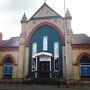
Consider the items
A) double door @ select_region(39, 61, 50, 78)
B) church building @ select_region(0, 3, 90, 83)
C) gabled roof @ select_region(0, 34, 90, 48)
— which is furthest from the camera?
gabled roof @ select_region(0, 34, 90, 48)

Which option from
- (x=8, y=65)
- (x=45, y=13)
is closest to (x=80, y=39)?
(x=45, y=13)

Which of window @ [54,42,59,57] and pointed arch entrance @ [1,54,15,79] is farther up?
window @ [54,42,59,57]

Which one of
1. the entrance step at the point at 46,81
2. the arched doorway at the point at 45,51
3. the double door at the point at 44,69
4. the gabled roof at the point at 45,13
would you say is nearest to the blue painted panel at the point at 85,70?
the arched doorway at the point at 45,51

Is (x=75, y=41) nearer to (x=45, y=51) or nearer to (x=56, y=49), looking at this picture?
(x=56, y=49)

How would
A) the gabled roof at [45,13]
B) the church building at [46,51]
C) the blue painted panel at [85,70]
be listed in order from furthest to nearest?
the gabled roof at [45,13] → the church building at [46,51] → the blue painted panel at [85,70]

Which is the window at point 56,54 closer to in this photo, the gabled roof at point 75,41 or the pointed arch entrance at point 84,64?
the gabled roof at point 75,41

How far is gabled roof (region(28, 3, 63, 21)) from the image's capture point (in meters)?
34.2

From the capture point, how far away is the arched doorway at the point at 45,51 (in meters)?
32.4

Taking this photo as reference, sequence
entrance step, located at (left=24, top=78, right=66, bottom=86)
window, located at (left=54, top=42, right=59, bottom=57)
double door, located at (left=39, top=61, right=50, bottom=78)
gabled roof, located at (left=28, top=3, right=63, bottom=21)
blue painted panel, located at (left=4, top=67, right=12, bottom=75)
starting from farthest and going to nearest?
blue painted panel, located at (left=4, top=67, right=12, bottom=75) < gabled roof, located at (left=28, top=3, right=63, bottom=21) < window, located at (left=54, top=42, right=59, bottom=57) < double door, located at (left=39, top=61, right=50, bottom=78) < entrance step, located at (left=24, top=78, right=66, bottom=86)

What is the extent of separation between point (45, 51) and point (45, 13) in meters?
6.48

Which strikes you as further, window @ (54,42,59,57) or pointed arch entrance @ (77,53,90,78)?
window @ (54,42,59,57)

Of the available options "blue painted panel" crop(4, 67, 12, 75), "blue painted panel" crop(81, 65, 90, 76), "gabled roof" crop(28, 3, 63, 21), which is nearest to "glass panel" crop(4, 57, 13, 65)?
"blue painted panel" crop(4, 67, 12, 75)

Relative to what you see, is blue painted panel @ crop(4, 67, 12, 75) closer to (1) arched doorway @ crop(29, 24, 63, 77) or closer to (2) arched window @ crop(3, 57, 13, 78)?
(2) arched window @ crop(3, 57, 13, 78)

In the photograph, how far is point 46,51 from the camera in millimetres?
33094
